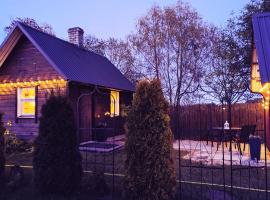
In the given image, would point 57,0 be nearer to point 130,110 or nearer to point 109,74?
point 109,74

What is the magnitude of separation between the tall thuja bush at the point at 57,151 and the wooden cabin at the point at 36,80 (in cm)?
548

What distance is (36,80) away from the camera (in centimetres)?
1180

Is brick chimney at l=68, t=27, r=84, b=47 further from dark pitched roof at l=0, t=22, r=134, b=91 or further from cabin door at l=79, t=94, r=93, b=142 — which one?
cabin door at l=79, t=94, r=93, b=142

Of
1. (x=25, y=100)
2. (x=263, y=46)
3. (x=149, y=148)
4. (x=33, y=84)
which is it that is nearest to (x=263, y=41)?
(x=263, y=46)

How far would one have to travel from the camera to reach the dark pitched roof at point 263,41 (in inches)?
271

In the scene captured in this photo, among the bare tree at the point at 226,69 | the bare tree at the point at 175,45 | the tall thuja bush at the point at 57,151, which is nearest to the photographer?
the tall thuja bush at the point at 57,151

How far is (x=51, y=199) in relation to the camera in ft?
16.2

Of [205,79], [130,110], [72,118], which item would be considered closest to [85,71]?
[72,118]

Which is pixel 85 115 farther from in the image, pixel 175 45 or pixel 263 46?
pixel 175 45

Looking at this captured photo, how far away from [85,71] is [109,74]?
275 centimetres

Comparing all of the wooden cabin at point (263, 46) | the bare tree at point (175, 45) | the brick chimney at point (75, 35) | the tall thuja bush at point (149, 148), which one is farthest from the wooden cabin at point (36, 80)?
the bare tree at point (175, 45)

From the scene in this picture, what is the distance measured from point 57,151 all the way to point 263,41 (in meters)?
6.23

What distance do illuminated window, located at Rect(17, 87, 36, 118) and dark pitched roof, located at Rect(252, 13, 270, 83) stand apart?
8.87 meters

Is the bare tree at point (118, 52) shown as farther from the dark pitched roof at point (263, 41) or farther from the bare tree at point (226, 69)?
the dark pitched roof at point (263, 41)
